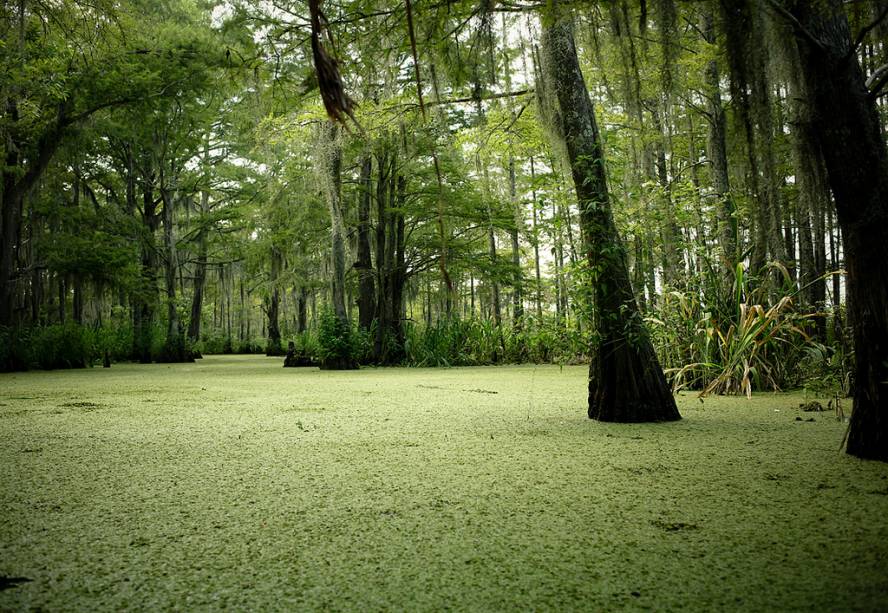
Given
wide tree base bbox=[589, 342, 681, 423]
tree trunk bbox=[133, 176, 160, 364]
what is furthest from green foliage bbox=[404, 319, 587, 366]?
tree trunk bbox=[133, 176, 160, 364]

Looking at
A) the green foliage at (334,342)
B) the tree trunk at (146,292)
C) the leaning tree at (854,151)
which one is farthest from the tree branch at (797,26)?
the tree trunk at (146,292)

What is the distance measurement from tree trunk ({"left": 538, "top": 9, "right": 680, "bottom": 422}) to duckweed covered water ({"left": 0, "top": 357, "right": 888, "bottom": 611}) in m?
0.16

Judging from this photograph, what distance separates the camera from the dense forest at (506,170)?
1334 mm

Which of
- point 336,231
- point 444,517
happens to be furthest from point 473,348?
point 444,517

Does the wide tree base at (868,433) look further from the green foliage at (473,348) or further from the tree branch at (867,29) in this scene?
the green foliage at (473,348)

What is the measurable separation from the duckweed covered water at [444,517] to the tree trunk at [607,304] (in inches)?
6.4

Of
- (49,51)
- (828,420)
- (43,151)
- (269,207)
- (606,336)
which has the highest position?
(49,51)

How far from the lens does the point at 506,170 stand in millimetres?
7363

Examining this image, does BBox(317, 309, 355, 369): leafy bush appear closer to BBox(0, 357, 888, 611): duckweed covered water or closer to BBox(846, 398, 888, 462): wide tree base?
BBox(0, 357, 888, 611): duckweed covered water

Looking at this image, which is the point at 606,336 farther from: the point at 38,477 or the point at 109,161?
the point at 109,161

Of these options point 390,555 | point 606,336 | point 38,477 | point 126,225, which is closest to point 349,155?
point 126,225

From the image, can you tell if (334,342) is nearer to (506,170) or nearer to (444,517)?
(506,170)

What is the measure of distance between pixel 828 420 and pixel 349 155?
707cm

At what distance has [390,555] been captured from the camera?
36.4 inches
